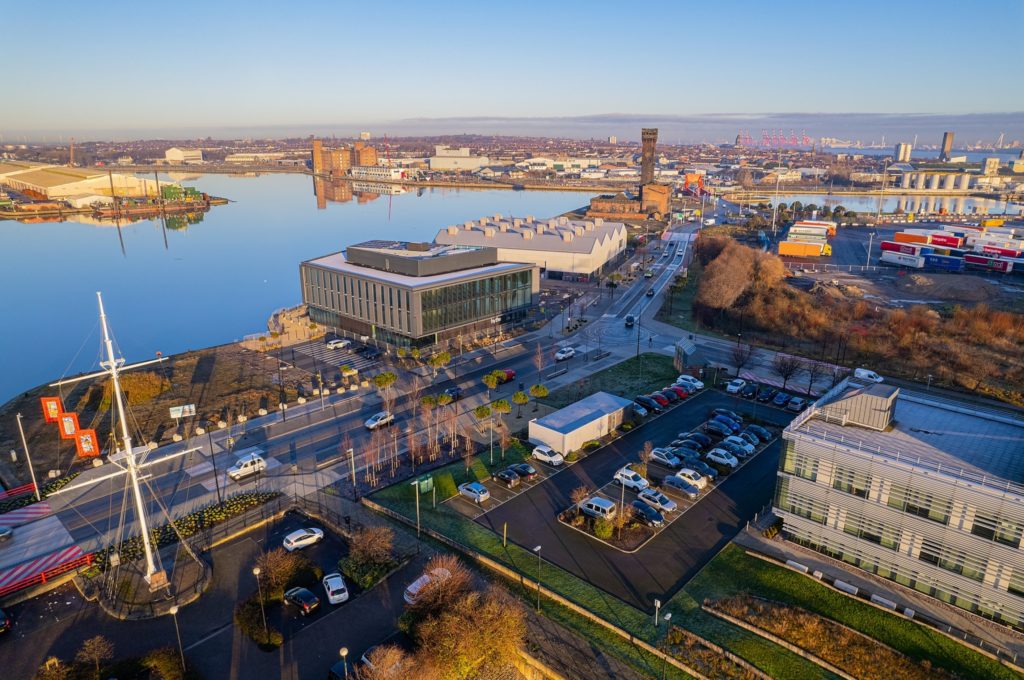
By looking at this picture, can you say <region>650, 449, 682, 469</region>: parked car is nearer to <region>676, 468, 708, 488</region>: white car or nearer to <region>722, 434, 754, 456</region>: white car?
<region>676, 468, 708, 488</region>: white car

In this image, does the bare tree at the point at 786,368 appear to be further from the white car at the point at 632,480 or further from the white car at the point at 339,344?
the white car at the point at 339,344

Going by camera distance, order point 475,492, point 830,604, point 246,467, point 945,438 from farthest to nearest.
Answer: point 246,467 < point 475,492 < point 945,438 < point 830,604

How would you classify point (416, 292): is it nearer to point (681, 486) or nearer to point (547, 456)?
point (547, 456)

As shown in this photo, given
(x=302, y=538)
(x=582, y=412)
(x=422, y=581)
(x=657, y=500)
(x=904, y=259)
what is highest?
(x=904, y=259)

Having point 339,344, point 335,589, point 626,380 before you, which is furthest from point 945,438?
point 339,344

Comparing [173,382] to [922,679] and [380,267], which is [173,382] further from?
[922,679]

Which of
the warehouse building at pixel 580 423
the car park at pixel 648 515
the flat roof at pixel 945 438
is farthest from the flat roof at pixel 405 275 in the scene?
the flat roof at pixel 945 438

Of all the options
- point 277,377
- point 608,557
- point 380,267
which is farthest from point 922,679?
point 380,267
